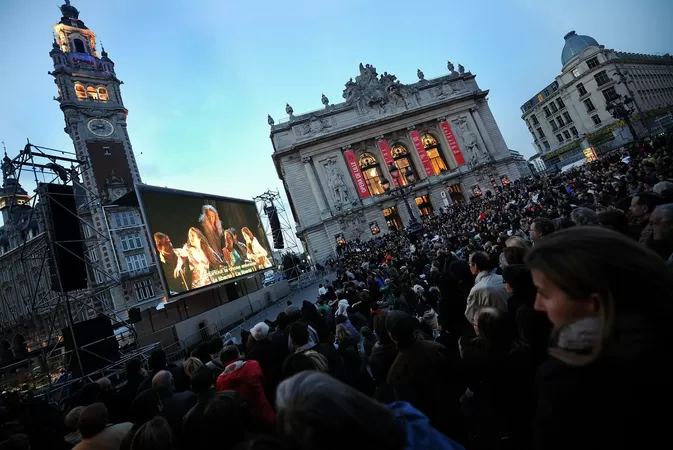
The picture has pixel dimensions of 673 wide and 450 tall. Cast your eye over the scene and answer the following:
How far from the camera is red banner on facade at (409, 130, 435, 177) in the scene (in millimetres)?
37031

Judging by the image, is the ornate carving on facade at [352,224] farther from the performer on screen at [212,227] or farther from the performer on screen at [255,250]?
the performer on screen at [212,227]

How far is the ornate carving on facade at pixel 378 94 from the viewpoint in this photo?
38281 mm

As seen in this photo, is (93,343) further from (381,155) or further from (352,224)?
(381,155)

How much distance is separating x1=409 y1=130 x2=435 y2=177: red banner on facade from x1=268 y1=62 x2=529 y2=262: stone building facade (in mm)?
117

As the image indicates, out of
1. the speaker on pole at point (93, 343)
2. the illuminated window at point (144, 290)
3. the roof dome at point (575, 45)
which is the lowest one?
the speaker on pole at point (93, 343)

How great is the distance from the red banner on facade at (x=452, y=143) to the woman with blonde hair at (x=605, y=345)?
39.3 metres

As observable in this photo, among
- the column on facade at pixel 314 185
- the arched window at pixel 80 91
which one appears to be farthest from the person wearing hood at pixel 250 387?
the arched window at pixel 80 91

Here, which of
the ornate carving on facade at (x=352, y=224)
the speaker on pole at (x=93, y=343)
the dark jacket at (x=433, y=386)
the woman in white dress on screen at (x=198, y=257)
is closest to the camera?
the dark jacket at (x=433, y=386)

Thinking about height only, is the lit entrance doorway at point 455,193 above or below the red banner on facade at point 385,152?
below

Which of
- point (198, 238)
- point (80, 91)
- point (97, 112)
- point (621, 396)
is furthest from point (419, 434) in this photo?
point (80, 91)

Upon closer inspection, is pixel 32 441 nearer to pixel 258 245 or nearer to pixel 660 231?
pixel 660 231

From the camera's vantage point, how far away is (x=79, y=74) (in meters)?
34.7

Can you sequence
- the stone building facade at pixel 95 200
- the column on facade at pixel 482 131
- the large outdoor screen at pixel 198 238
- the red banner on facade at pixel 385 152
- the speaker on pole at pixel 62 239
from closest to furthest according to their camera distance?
the speaker on pole at pixel 62 239
the large outdoor screen at pixel 198 238
the stone building facade at pixel 95 200
the red banner on facade at pixel 385 152
the column on facade at pixel 482 131

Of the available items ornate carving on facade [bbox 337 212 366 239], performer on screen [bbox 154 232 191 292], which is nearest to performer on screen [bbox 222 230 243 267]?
performer on screen [bbox 154 232 191 292]
